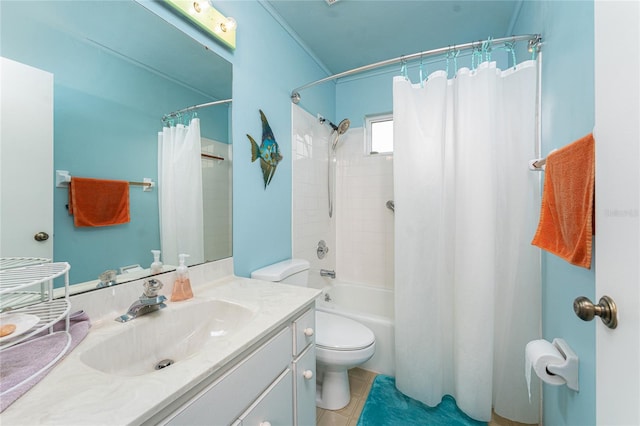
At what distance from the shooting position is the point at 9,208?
65 centimetres

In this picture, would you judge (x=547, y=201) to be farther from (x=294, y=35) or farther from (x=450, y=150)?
(x=294, y=35)

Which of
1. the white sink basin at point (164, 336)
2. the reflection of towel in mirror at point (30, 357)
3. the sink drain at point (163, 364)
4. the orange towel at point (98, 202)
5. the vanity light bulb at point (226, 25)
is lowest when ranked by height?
the sink drain at point (163, 364)

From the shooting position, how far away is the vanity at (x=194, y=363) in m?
0.47

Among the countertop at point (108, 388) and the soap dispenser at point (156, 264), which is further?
the soap dispenser at point (156, 264)

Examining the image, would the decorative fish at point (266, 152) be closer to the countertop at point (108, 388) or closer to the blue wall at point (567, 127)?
the countertop at point (108, 388)

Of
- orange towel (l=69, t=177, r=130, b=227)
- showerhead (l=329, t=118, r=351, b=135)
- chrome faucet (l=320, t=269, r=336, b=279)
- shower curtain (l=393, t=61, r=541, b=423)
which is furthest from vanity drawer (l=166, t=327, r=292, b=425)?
showerhead (l=329, t=118, r=351, b=135)

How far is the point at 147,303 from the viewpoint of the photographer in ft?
2.72

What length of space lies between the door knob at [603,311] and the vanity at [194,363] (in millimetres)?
771

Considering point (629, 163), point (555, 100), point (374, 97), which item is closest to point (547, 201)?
point (555, 100)

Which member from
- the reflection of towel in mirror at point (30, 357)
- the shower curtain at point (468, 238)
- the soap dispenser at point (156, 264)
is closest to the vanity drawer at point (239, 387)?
the reflection of towel in mirror at point (30, 357)

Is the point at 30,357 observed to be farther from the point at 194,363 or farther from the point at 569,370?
the point at 569,370

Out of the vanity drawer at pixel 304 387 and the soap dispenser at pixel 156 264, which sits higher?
the soap dispenser at pixel 156 264

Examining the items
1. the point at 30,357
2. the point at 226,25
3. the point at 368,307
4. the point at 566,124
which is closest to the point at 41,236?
the point at 30,357

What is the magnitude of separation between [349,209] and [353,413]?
1577mm
